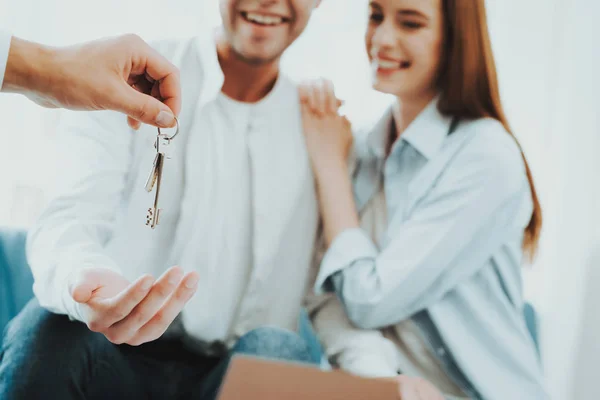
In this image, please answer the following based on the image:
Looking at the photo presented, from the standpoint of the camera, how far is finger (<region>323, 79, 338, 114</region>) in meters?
0.99

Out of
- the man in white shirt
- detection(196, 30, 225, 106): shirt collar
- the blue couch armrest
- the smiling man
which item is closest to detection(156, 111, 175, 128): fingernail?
the man in white shirt

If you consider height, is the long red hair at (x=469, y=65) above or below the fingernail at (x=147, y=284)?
above

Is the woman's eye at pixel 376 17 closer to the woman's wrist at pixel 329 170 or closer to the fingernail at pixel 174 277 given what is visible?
the woman's wrist at pixel 329 170

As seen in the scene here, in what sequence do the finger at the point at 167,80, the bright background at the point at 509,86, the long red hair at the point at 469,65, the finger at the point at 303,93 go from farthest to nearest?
1. the bright background at the point at 509,86
2. the finger at the point at 303,93
3. the long red hair at the point at 469,65
4. the finger at the point at 167,80

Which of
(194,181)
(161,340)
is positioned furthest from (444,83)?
(161,340)

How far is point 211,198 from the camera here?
0.93 meters

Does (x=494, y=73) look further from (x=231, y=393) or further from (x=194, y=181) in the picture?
(x=231, y=393)

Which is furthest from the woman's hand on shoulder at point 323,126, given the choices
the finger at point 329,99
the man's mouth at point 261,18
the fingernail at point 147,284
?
the fingernail at point 147,284

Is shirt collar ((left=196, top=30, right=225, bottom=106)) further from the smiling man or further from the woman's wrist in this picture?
the woman's wrist

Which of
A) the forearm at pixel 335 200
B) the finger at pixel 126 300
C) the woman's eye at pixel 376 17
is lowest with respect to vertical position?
the forearm at pixel 335 200

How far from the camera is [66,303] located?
679mm

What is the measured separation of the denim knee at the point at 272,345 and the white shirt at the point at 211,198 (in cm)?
13

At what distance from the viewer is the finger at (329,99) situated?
39.1 inches

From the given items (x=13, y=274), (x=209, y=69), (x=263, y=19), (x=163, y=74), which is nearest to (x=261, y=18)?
(x=263, y=19)
